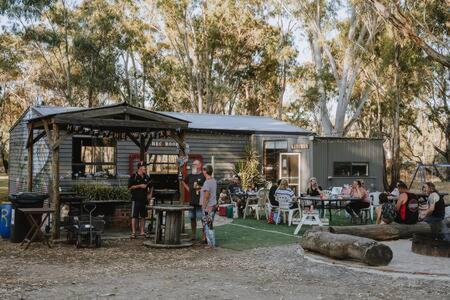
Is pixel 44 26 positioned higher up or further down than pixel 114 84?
higher up

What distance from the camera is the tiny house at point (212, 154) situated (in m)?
17.3

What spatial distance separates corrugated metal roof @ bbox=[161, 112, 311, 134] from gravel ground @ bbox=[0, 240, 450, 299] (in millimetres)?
10499

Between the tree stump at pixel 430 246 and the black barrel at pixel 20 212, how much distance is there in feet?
22.2

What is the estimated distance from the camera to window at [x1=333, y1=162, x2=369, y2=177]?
21.8 meters

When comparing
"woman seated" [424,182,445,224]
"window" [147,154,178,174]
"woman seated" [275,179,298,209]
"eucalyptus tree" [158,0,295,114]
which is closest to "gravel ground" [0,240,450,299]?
"woman seated" [424,182,445,224]

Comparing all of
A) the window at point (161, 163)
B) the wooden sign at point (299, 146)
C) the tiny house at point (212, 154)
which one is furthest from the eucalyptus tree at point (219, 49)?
the window at point (161, 163)

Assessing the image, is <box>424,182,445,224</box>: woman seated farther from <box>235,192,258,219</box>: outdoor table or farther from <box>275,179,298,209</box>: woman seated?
<box>235,192,258,219</box>: outdoor table

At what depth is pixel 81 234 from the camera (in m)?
9.67

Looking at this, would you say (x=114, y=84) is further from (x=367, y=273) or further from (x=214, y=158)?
(x=367, y=273)

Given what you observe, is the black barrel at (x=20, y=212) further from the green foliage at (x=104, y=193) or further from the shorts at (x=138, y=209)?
the green foliage at (x=104, y=193)

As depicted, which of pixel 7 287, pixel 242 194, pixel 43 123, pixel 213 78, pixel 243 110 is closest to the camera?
pixel 7 287

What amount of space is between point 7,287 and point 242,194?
29.9ft

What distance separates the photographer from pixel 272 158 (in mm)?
20656

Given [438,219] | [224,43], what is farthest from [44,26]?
[438,219]
